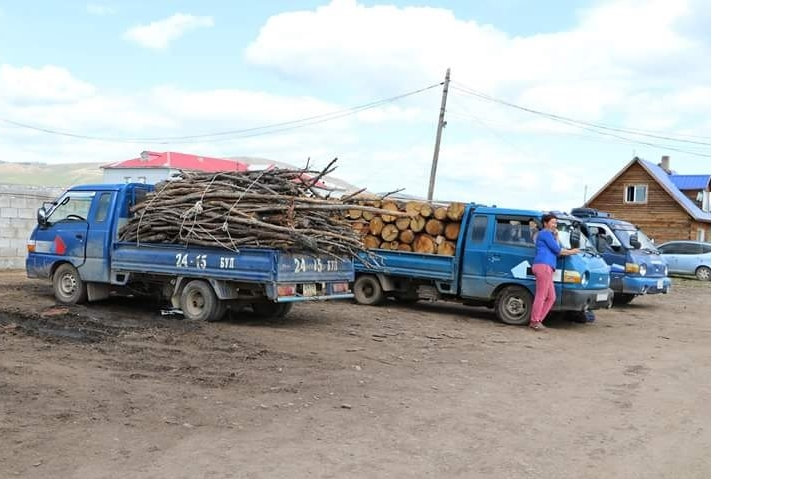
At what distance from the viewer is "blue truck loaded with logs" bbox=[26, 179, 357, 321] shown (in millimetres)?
10898

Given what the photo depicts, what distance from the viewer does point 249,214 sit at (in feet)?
36.3

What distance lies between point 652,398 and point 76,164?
12290 cm

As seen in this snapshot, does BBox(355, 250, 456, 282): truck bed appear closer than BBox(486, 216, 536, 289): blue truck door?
No

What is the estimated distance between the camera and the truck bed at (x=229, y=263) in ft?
35.1

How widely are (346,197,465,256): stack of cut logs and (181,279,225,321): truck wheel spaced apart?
133 inches

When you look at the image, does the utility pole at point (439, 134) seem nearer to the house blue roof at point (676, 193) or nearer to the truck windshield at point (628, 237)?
the truck windshield at point (628, 237)

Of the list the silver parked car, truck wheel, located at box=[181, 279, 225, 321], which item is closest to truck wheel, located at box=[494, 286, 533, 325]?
truck wheel, located at box=[181, 279, 225, 321]

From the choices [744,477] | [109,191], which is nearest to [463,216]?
[109,191]

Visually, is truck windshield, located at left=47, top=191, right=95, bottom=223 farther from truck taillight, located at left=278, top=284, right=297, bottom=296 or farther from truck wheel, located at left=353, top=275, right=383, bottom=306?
truck wheel, located at left=353, top=275, right=383, bottom=306

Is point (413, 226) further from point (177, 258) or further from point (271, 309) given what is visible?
point (177, 258)

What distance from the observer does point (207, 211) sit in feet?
37.2

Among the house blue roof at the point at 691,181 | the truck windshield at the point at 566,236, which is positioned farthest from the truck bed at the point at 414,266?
the house blue roof at the point at 691,181

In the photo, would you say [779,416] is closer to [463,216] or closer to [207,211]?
[207,211]

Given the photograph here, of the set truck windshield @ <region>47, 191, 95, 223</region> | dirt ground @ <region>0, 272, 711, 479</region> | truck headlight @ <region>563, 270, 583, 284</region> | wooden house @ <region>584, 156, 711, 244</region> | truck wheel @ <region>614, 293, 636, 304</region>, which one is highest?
wooden house @ <region>584, 156, 711, 244</region>
